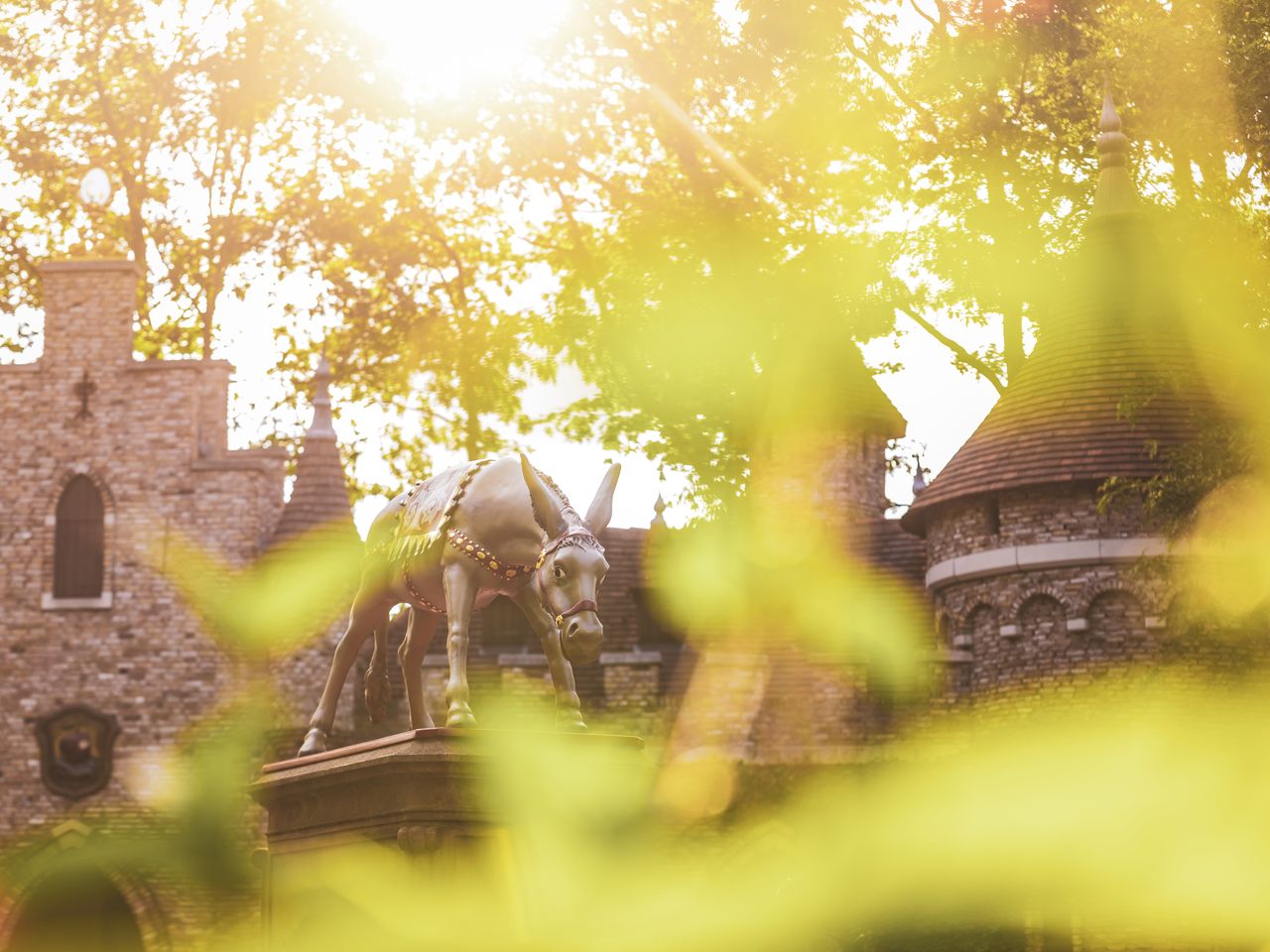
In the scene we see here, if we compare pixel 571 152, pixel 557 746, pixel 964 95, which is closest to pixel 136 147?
pixel 571 152

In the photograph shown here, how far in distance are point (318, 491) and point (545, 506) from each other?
1577cm

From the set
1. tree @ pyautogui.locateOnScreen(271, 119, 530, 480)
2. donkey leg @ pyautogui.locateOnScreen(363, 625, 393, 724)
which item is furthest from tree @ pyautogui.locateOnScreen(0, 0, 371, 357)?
donkey leg @ pyautogui.locateOnScreen(363, 625, 393, 724)

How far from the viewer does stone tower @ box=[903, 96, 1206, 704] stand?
20.8m

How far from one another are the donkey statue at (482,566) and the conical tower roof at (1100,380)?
11.1m

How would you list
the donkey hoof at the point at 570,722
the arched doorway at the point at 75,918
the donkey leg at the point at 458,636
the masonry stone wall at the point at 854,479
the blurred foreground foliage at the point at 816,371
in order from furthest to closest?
the masonry stone wall at the point at 854,479 < the arched doorway at the point at 75,918 < the blurred foreground foliage at the point at 816,371 < the donkey hoof at the point at 570,722 < the donkey leg at the point at 458,636

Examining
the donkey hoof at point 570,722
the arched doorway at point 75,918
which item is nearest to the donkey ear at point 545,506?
the donkey hoof at point 570,722

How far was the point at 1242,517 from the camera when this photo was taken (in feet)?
64.4

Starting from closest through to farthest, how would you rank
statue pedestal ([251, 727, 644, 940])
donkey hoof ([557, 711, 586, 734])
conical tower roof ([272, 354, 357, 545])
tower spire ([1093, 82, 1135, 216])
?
1. statue pedestal ([251, 727, 644, 940])
2. donkey hoof ([557, 711, 586, 734])
3. tower spire ([1093, 82, 1135, 216])
4. conical tower roof ([272, 354, 357, 545])

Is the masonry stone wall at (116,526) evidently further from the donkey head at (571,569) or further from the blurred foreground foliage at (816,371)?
the donkey head at (571,569)

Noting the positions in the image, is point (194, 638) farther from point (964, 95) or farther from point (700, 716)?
point (964, 95)

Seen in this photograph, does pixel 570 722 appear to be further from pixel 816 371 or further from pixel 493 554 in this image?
pixel 816 371

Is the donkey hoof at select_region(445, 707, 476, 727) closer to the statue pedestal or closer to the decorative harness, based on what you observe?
the statue pedestal

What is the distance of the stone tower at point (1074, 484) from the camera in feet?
68.3

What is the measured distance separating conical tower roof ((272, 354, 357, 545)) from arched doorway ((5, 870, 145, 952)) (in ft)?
15.3
